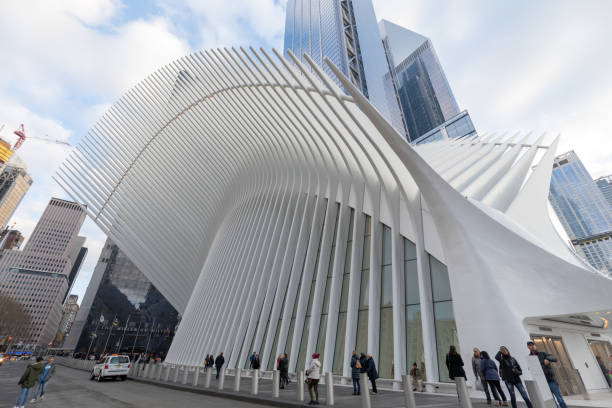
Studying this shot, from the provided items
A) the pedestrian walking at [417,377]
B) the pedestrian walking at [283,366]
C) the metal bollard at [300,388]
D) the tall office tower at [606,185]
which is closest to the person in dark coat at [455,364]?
the pedestrian walking at [417,377]

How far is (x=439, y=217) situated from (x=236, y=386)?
8.49 metres

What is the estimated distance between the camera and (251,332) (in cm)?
1731

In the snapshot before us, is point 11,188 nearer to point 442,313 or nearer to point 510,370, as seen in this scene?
point 442,313

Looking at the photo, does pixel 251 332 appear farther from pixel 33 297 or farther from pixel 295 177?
pixel 33 297

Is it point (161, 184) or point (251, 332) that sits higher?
point (161, 184)

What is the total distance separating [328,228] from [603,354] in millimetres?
11625

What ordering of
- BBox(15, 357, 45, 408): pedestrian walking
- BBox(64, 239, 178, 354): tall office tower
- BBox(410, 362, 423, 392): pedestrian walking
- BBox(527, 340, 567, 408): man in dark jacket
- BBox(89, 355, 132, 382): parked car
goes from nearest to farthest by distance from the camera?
BBox(527, 340, 567, 408): man in dark jacket
BBox(15, 357, 45, 408): pedestrian walking
BBox(410, 362, 423, 392): pedestrian walking
BBox(89, 355, 132, 382): parked car
BBox(64, 239, 178, 354): tall office tower

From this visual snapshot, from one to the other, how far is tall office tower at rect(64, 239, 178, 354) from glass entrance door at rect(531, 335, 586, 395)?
245 ft

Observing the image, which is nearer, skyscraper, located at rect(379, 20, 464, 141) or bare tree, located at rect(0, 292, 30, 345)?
bare tree, located at rect(0, 292, 30, 345)

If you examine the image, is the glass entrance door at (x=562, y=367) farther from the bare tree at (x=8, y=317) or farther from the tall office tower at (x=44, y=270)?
the tall office tower at (x=44, y=270)

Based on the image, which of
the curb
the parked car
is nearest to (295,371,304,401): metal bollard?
the curb

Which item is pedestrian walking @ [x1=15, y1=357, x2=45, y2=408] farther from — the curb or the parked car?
the parked car

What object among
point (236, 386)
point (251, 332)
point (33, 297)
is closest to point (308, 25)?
point (251, 332)

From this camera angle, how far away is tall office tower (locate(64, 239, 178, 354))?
68.2 m
